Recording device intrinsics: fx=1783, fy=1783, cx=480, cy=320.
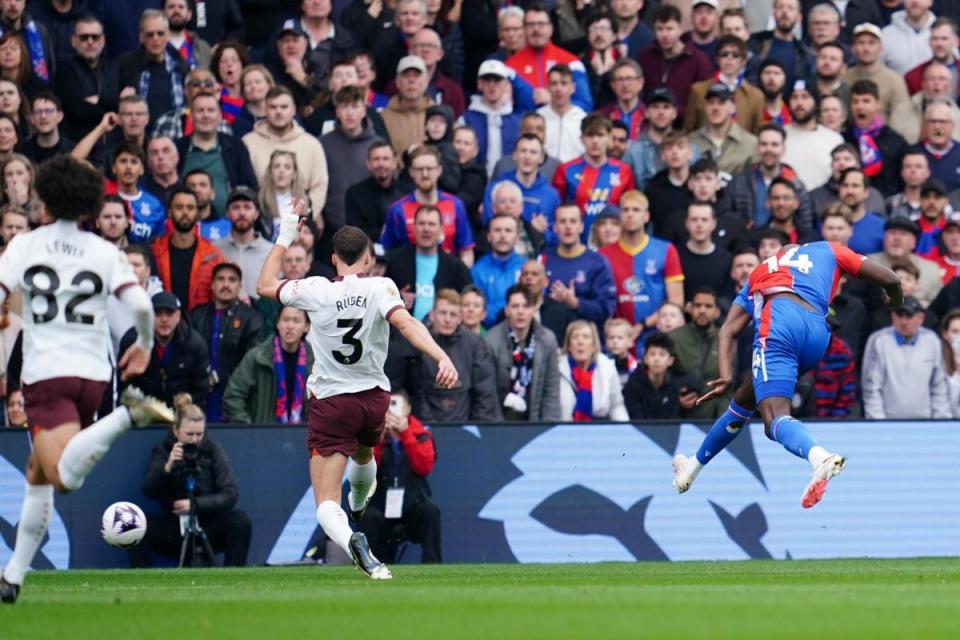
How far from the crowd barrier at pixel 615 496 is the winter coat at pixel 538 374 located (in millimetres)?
571

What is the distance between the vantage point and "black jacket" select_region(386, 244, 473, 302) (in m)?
18.5

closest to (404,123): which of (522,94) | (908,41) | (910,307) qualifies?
(522,94)

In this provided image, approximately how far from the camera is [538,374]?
1789cm

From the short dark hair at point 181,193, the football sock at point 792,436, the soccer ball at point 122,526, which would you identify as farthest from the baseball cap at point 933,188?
the soccer ball at point 122,526

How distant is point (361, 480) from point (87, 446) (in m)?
3.88

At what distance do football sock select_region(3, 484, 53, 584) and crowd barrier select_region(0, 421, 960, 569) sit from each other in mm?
6430

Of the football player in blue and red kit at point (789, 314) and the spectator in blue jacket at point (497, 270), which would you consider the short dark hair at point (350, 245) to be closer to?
the football player in blue and red kit at point (789, 314)

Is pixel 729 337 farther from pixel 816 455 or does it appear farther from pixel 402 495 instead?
pixel 402 495

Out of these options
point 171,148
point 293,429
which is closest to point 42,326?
point 293,429

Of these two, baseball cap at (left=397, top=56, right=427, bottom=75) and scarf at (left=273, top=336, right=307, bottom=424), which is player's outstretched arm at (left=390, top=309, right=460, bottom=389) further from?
baseball cap at (left=397, top=56, right=427, bottom=75)

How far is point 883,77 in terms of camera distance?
72.7 feet

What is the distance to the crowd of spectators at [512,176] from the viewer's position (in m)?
17.9

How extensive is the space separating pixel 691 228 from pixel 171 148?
564 centimetres

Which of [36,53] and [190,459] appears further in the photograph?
[36,53]
